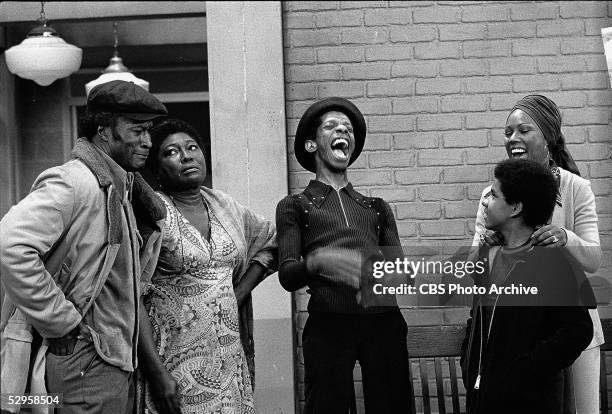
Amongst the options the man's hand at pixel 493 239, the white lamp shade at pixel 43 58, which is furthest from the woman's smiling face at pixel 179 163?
the white lamp shade at pixel 43 58

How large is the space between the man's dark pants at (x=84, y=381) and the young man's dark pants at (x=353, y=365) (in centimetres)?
81

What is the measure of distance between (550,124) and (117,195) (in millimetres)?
1991

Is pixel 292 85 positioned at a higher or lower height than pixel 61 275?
higher

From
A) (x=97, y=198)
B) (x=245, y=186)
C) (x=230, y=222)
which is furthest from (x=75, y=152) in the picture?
(x=245, y=186)

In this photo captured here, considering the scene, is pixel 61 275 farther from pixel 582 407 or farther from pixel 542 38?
pixel 542 38

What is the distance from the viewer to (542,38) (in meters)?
6.28

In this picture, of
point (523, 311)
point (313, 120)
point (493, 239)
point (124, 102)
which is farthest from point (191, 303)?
point (523, 311)

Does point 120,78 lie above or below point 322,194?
above

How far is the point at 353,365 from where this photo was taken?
177 inches

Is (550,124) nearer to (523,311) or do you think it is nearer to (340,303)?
(523,311)

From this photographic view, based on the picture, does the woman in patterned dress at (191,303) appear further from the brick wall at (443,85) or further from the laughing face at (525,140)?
the brick wall at (443,85)

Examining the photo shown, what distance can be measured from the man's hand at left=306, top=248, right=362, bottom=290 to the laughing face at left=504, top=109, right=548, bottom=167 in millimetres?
928

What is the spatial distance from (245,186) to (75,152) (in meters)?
1.98

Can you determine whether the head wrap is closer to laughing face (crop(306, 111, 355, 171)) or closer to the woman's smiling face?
laughing face (crop(306, 111, 355, 171))
